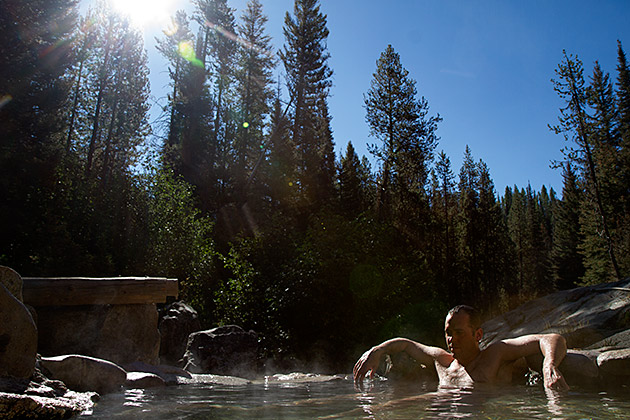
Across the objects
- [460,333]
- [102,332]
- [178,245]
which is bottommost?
[460,333]

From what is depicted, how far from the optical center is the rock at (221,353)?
869 centimetres

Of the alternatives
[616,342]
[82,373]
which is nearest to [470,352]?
[616,342]

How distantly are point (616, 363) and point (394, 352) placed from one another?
8.14ft

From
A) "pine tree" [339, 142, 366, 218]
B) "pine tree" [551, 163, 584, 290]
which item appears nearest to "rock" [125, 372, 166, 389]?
"pine tree" [339, 142, 366, 218]

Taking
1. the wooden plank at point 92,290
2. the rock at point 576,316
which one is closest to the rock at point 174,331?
A: the wooden plank at point 92,290

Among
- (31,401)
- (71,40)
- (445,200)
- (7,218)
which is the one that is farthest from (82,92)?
(31,401)

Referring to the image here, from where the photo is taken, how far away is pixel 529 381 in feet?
17.6

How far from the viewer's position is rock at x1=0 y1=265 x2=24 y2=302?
455cm

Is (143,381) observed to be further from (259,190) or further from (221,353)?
(259,190)

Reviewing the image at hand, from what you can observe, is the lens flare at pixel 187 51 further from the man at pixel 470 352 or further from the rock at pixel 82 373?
the man at pixel 470 352

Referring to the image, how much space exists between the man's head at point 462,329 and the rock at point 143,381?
143 inches

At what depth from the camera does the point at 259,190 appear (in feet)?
83.9

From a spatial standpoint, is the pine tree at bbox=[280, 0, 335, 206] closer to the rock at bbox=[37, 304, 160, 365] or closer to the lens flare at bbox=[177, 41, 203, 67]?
the lens flare at bbox=[177, 41, 203, 67]

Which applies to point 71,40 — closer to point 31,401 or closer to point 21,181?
point 21,181
